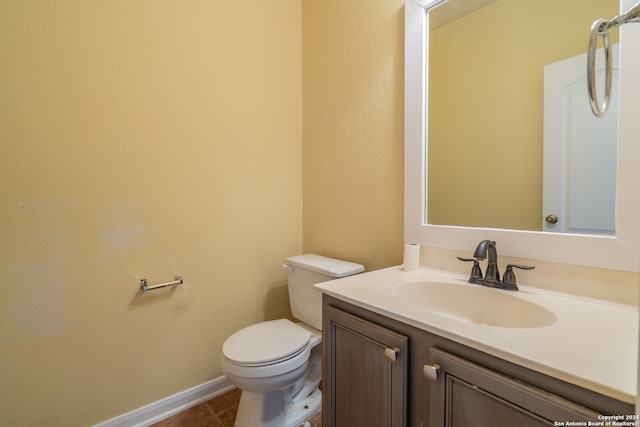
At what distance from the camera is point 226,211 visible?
163 centimetres

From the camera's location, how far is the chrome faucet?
935mm

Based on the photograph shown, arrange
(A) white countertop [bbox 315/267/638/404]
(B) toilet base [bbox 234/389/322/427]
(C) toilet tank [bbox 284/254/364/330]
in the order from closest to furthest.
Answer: (A) white countertop [bbox 315/267/638/404] < (B) toilet base [bbox 234/389/322/427] < (C) toilet tank [bbox 284/254/364/330]

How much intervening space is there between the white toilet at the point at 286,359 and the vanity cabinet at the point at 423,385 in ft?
0.93

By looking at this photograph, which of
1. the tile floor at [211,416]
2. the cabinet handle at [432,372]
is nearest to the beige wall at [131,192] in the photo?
the tile floor at [211,416]

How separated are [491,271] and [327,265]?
749 millimetres

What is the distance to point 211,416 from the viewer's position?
1479 mm

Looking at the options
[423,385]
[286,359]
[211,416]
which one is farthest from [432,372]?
[211,416]

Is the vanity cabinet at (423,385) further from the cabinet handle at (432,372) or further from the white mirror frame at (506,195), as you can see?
the white mirror frame at (506,195)

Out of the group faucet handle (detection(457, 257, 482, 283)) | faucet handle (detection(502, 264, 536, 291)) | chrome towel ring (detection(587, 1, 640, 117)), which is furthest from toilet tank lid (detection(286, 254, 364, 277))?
chrome towel ring (detection(587, 1, 640, 117))

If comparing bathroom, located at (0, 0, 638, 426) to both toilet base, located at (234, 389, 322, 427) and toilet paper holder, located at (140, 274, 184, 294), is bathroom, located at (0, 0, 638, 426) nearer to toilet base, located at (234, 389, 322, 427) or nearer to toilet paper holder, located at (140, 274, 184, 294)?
toilet paper holder, located at (140, 274, 184, 294)

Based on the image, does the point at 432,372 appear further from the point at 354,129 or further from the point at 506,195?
the point at 354,129

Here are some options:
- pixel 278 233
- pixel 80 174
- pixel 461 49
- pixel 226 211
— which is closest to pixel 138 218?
pixel 80 174

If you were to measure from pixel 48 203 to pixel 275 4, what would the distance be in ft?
5.37

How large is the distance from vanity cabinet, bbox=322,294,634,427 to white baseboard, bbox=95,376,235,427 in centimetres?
90
